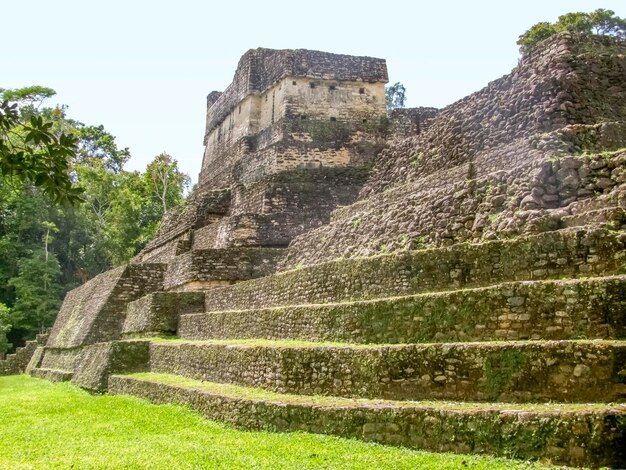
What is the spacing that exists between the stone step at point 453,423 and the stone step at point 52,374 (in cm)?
966

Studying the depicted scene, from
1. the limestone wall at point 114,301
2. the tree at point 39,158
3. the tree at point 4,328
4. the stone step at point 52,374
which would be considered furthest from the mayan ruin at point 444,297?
the tree at point 4,328

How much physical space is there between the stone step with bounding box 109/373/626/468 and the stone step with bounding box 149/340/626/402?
18 cm

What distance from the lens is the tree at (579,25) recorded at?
25.4 meters

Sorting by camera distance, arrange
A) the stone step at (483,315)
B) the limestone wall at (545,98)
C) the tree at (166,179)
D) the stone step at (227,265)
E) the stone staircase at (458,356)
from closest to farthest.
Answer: the stone staircase at (458,356), the stone step at (483,315), the limestone wall at (545,98), the stone step at (227,265), the tree at (166,179)

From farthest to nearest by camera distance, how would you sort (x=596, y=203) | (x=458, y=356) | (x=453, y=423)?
(x=596, y=203), (x=458, y=356), (x=453, y=423)

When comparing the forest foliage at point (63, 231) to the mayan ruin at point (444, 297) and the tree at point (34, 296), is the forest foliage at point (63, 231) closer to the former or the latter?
the tree at point (34, 296)

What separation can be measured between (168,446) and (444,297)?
336 cm

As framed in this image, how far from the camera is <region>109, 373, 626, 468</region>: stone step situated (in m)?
4.89

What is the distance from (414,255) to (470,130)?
3.13m

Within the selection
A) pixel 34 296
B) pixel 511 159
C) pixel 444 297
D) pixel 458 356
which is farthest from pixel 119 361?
pixel 34 296

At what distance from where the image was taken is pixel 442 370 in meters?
6.50

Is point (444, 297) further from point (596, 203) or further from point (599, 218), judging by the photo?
point (596, 203)

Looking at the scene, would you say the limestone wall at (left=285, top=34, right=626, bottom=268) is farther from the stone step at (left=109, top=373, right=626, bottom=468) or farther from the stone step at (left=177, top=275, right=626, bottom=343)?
the stone step at (left=109, top=373, right=626, bottom=468)

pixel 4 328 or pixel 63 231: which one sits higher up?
pixel 63 231
